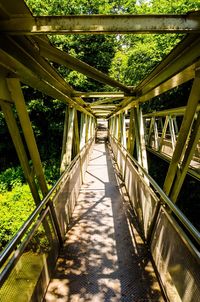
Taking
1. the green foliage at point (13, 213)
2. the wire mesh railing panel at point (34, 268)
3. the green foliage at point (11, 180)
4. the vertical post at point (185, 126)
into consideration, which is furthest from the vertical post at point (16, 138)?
the green foliage at point (11, 180)

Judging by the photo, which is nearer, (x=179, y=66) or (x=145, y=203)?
(x=179, y=66)

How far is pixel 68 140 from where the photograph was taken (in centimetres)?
603

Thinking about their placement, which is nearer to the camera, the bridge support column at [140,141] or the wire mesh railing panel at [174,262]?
the wire mesh railing panel at [174,262]

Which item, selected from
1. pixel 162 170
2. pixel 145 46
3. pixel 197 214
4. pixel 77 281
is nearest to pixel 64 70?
pixel 145 46

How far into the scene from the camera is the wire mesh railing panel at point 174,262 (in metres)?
2.18

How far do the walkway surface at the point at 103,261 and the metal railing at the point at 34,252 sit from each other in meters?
0.26

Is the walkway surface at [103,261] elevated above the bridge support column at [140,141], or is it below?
below

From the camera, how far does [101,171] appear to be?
9531 millimetres

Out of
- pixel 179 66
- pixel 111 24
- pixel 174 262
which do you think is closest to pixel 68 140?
pixel 179 66

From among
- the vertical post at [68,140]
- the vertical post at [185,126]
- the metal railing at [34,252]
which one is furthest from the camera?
the vertical post at [68,140]

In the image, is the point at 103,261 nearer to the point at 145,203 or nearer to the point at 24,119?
the point at 145,203

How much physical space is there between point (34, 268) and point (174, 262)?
5.07ft

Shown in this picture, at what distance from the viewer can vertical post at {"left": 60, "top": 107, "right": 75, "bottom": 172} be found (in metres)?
5.72

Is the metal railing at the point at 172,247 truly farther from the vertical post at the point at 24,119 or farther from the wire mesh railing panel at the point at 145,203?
the vertical post at the point at 24,119
